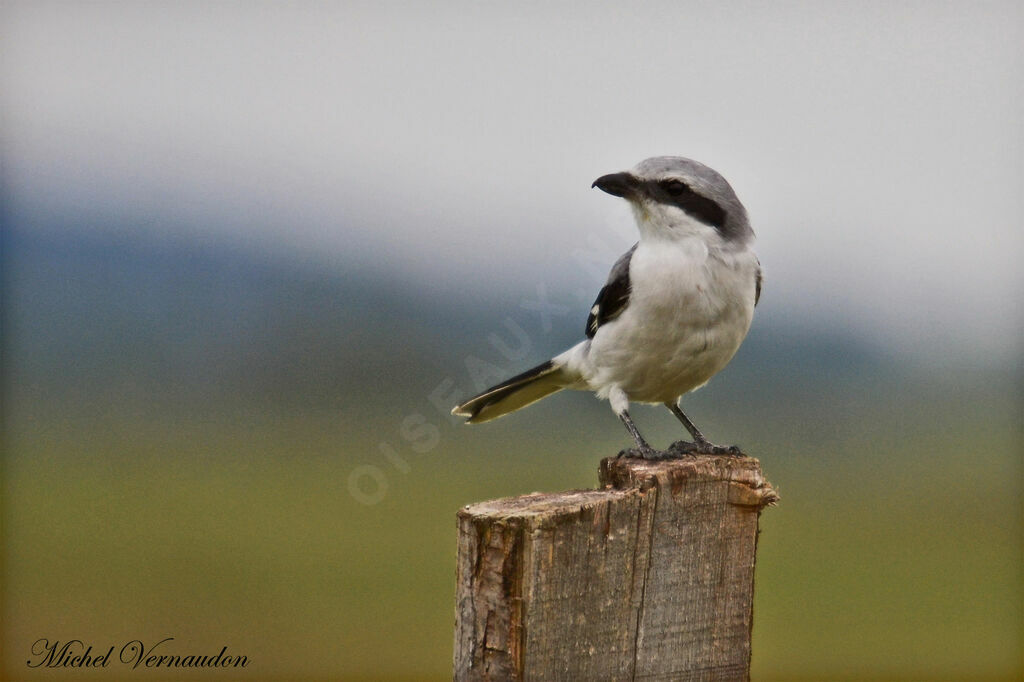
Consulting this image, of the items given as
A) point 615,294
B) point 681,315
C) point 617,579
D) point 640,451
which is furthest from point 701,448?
point 617,579

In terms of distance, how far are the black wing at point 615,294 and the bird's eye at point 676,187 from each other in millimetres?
456

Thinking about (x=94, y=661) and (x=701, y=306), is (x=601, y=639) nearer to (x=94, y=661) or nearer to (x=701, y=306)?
(x=701, y=306)

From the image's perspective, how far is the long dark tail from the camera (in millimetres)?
5074

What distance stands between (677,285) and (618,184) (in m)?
0.54

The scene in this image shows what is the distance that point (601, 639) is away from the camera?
2762 millimetres

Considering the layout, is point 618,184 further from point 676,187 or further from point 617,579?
point 617,579

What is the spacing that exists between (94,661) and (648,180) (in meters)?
3.88

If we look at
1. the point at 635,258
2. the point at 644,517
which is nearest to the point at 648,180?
the point at 635,258

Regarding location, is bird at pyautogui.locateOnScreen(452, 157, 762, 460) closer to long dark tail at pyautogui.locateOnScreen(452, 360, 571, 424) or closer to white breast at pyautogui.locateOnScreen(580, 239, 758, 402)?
white breast at pyautogui.locateOnScreen(580, 239, 758, 402)

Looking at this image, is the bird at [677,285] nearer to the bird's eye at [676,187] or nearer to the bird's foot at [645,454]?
the bird's eye at [676,187]

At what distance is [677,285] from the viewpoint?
4340 millimetres

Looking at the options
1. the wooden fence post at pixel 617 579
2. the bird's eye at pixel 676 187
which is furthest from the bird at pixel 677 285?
the wooden fence post at pixel 617 579

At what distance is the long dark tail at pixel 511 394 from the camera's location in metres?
5.07

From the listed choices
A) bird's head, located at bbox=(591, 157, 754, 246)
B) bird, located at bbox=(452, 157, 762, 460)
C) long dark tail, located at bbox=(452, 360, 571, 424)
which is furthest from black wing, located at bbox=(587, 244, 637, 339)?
long dark tail, located at bbox=(452, 360, 571, 424)
